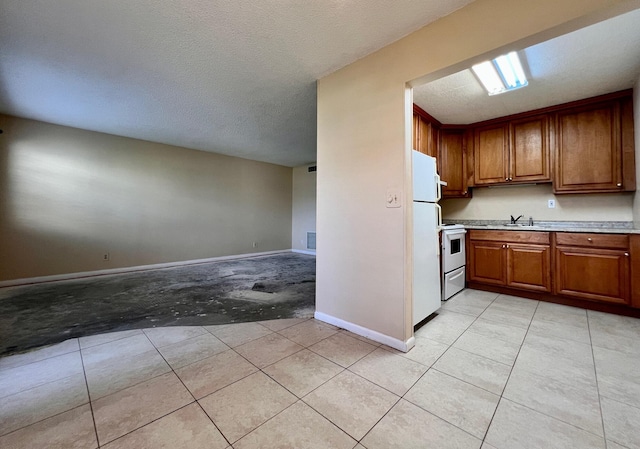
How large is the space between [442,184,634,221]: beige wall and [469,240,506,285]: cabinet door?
77 centimetres

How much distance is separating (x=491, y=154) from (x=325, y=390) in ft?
12.4

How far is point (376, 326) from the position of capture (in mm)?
2096

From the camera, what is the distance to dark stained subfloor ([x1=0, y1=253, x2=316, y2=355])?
2359 millimetres

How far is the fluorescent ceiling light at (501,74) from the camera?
220 centimetres

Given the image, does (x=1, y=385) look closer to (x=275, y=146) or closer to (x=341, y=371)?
(x=341, y=371)

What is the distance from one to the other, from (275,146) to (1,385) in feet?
15.3

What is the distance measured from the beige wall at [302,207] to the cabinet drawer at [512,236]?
4100mm

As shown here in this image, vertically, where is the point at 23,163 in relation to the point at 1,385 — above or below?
above

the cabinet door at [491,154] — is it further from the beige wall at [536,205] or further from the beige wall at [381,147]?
the beige wall at [381,147]

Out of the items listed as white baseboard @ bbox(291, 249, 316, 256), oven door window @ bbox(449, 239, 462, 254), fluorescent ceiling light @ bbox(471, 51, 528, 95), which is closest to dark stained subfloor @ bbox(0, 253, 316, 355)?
oven door window @ bbox(449, 239, 462, 254)

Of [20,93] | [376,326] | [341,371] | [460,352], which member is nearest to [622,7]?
[460,352]

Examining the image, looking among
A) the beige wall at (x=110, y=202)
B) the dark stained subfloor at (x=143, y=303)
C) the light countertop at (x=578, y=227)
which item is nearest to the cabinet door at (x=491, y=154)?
the light countertop at (x=578, y=227)

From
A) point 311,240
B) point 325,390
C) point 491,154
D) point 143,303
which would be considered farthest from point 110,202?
point 491,154

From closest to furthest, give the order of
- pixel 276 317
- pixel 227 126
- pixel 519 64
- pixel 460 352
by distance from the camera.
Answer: pixel 460 352
pixel 519 64
pixel 276 317
pixel 227 126
